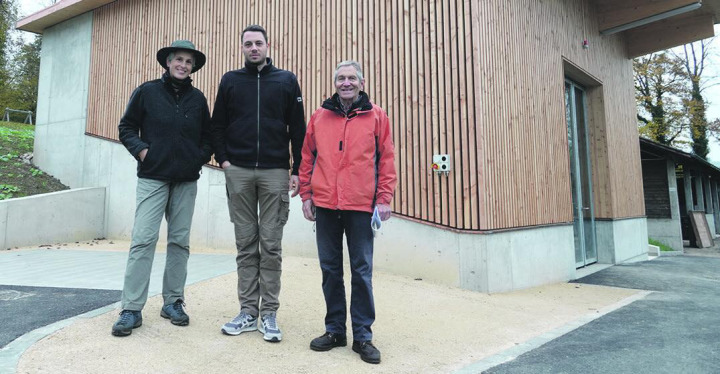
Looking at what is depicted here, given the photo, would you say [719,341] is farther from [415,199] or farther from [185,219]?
[185,219]

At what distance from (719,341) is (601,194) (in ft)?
17.9

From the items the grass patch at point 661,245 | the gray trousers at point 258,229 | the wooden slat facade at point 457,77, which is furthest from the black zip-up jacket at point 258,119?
the grass patch at point 661,245

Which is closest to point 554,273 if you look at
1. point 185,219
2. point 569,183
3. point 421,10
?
point 569,183

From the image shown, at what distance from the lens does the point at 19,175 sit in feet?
30.9

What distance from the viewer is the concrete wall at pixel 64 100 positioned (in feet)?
32.1

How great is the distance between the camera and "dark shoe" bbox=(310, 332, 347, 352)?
110 inches

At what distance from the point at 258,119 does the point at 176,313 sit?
59.9 inches

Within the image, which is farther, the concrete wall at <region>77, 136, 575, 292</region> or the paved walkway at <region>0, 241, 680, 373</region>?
the concrete wall at <region>77, 136, 575, 292</region>

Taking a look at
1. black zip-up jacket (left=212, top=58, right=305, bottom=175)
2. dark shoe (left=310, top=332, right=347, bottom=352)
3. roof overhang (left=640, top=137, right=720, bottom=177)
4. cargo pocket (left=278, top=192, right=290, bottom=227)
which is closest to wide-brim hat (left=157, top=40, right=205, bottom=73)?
black zip-up jacket (left=212, top=58, right=305, bottom=175)

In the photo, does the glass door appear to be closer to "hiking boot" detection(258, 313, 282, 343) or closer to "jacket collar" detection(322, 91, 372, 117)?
"jacket collar" detection(322, 91, 372, 117)

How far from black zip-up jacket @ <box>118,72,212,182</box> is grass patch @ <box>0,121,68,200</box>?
7116 mm

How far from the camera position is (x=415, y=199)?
213 inches

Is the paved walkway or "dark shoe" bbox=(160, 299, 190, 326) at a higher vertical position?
"dark shoe" bbox=(160, 299, 190, 326)

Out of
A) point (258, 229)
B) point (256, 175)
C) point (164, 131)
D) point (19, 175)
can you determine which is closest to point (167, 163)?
point (164, 131)
